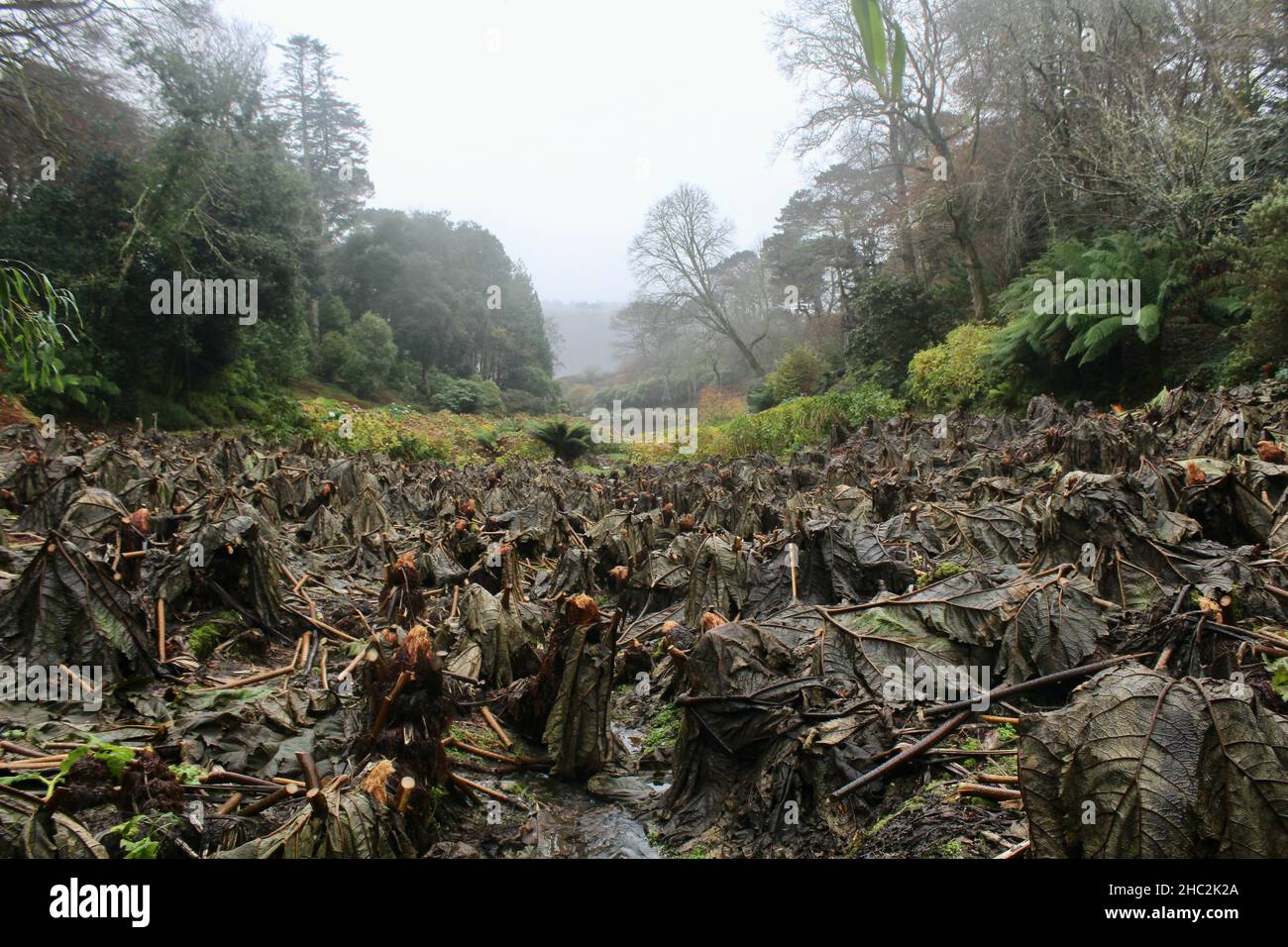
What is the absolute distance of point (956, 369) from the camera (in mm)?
14383

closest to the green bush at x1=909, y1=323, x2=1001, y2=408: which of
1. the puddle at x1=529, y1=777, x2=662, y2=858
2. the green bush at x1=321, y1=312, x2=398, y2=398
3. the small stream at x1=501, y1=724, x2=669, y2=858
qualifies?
the small stream at x1=501, y1=724, x2=669, y2=858

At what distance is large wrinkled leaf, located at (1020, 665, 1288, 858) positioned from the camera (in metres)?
1.42

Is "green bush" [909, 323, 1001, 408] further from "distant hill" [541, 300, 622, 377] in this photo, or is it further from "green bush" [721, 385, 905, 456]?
"distant hill" [541, 300, 622, 377]

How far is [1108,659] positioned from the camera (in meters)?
2.22

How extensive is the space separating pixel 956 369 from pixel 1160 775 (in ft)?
46.3

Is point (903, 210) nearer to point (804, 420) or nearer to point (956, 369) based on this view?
point (804, 420)

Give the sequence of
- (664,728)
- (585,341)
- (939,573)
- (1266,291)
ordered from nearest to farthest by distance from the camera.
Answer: (664,728)
(939,573)
(1266,291)
(585,341)

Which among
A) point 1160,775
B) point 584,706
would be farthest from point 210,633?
point 1160,775

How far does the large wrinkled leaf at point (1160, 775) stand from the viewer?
1.42 metres

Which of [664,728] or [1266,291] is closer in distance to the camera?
[664,728]
